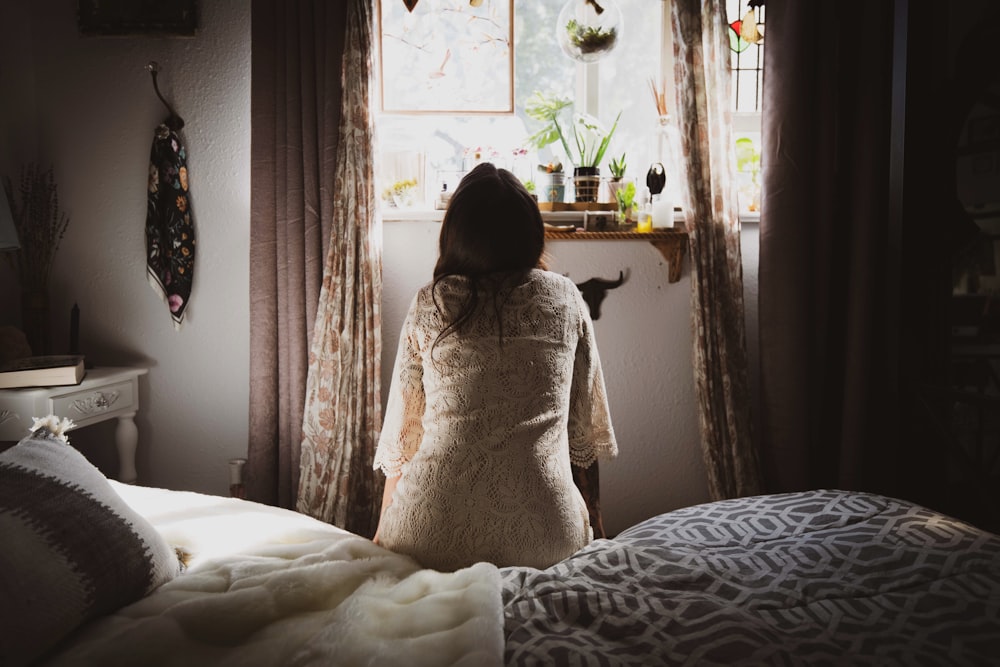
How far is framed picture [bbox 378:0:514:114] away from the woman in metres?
1.37

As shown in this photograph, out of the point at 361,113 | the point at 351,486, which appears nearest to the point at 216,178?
the point at 361,113

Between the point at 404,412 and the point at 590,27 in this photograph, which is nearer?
the point at 404,412

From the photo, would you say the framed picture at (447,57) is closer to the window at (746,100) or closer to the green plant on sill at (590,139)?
the green plant on sill at (590,139)

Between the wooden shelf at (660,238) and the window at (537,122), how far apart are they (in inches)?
11.8

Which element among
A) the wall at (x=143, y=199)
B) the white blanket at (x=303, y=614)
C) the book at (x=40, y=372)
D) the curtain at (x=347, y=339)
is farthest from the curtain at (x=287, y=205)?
the white blanket at (x=303, y=614)

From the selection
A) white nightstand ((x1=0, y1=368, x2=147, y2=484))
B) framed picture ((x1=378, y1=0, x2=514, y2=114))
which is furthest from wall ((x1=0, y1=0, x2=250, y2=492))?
framed picture ((x1=378, y1=0, x2=514, y2=114))

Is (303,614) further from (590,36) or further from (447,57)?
(447,57)

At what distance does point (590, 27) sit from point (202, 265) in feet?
5.67

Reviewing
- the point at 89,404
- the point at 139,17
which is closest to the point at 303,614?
the point at 89,404

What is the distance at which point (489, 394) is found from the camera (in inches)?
47.6

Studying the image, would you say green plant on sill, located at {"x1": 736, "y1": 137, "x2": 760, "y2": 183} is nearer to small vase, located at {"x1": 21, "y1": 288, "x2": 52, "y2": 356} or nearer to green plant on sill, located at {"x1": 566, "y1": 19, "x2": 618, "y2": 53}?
green plant on sill, located at {"x1": 566, "y1": 19, "x2": 618, "y2": 53}

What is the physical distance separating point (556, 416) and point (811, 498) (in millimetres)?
490

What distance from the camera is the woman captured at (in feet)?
3.87

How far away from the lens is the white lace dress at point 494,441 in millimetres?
1175
